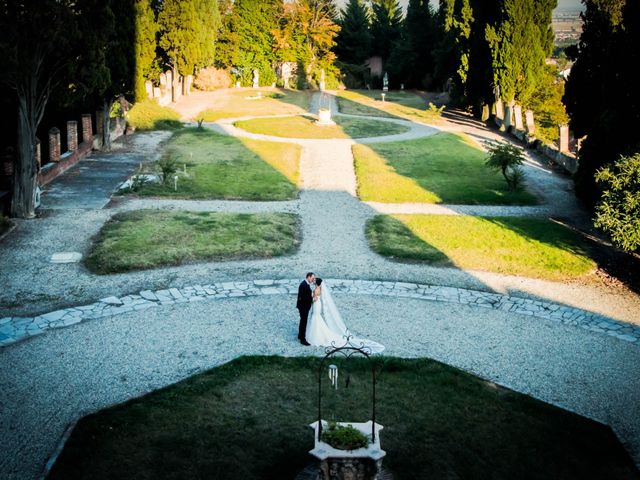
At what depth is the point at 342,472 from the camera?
286 inches

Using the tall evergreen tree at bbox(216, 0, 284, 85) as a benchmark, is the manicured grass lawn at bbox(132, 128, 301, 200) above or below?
below

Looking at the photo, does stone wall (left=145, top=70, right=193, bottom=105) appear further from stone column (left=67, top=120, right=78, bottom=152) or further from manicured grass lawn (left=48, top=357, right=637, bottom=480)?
manicured grass lawn (left=48, top=357, right=637, bottom=480)

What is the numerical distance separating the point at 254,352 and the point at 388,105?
43.9m

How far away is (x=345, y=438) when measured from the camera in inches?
291

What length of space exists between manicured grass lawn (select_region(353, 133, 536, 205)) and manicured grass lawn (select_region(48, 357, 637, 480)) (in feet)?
42.8

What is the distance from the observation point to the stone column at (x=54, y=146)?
24.2 m

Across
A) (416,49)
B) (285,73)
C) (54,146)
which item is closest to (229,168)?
(54,146)

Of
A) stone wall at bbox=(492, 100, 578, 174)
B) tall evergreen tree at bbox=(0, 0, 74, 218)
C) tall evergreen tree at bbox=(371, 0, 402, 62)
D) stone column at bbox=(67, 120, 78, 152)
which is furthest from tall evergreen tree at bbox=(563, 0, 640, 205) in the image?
tall evergreen tree at bbox=(371, 0, 402, 62)

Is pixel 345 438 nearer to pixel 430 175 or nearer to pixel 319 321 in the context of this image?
pixel 319 321

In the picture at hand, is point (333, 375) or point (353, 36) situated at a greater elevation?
point (353, 36)

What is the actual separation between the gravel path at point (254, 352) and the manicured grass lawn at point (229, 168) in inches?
377

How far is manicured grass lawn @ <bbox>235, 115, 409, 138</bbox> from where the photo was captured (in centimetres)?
3672

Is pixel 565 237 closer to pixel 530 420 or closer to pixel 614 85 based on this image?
pixel 614 85

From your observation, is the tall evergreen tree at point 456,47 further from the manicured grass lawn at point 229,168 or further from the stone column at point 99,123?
the stone column at point 99,123
